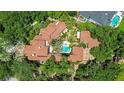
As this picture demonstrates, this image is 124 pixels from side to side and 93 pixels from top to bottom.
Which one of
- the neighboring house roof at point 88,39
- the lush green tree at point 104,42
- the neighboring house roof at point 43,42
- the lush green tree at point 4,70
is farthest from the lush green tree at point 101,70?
the lush green tree at point 4,70

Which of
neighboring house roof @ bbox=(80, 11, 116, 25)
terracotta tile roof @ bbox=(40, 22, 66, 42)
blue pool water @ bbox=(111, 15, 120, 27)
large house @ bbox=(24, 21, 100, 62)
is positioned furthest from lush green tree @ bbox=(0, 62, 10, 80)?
blue pool water @ bbox=(111, 15, 120, 27)

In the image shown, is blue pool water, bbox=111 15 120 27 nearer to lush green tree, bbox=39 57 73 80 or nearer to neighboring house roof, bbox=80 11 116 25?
neighboring house roof, bbox=80 11 116 25

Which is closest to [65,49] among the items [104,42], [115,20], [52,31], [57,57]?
[57,57]

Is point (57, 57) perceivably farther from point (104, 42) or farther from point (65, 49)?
point (104, 42)

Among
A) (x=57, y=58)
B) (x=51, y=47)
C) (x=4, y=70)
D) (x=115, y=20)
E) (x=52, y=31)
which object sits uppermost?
(x=115, y=20)

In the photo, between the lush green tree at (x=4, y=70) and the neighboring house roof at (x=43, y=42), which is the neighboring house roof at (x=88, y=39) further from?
the lush green tree at (x=4, y=70)

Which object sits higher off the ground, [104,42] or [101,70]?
[104,42]
